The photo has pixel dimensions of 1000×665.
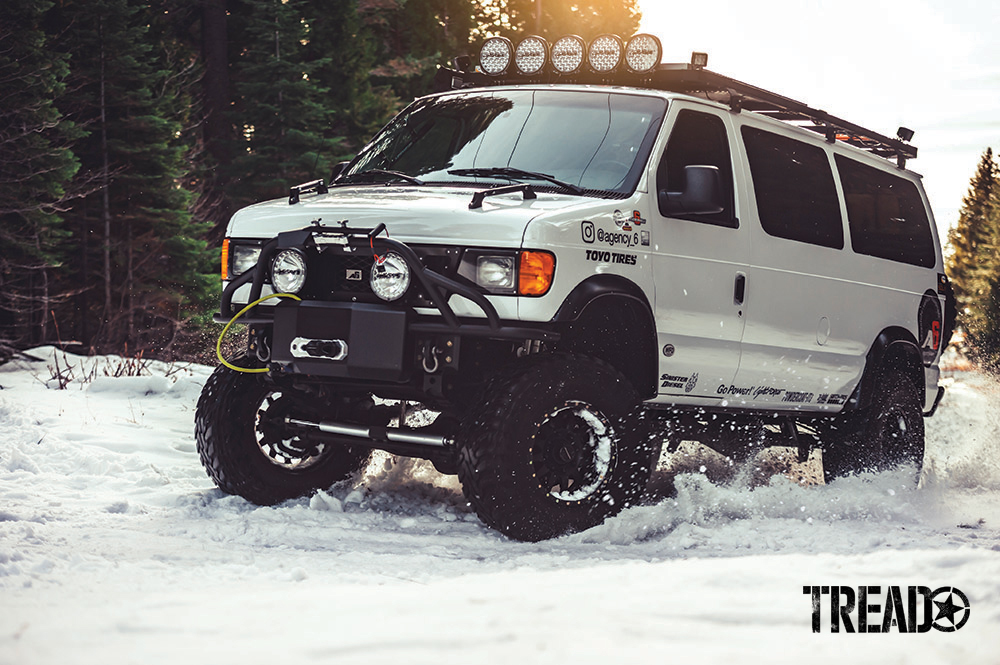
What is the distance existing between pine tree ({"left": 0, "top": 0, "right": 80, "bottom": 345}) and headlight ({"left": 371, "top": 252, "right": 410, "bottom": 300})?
39.0 ft

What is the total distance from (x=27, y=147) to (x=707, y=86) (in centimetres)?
1199

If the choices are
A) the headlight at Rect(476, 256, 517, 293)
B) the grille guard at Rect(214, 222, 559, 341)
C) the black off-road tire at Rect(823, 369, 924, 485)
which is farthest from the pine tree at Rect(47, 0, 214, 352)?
the headlight at Rect(476, 256, 517, 293)

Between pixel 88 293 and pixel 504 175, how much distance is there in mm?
16042

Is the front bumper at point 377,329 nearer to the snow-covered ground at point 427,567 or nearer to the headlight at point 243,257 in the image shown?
the headlight at point 243,257

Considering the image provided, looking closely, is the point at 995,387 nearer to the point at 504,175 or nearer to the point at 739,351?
the point at 739,351

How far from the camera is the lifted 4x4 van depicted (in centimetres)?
488

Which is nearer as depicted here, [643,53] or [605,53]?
[643,53]

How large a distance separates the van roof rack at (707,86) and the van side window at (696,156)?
0.29 meters

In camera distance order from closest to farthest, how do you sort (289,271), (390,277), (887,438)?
(390,277)
(289,271)
(887,438)

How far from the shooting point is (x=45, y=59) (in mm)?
15523

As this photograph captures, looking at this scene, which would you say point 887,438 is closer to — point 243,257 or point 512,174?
point 512,174

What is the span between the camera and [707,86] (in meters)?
6.49

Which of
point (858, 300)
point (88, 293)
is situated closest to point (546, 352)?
point (858, 300)

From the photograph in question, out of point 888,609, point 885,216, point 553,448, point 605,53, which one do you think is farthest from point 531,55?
point 888,609
